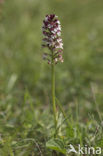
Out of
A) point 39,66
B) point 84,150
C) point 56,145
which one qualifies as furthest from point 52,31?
point 39,66

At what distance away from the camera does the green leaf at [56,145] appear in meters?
2.92

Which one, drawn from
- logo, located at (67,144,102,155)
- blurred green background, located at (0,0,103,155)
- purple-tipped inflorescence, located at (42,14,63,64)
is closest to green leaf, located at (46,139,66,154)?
logo, located at (67,144,102,155)

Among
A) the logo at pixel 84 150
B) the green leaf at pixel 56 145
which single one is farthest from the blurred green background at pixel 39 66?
the green leaf at pixel 56 145

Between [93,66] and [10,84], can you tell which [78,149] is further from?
[93,66]

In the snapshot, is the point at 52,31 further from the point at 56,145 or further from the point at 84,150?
the point at 84,150

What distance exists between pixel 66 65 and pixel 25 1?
190 inches

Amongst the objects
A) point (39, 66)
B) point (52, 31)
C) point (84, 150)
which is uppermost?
point (39, 66)

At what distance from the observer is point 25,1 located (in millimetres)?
9805

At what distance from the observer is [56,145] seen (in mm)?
2992

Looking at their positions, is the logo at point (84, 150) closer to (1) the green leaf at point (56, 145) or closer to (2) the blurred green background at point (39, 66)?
(1) the green leaf at point (56, 145)

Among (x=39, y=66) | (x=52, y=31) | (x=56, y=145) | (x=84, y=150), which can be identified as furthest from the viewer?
A: (x=39, y=66)

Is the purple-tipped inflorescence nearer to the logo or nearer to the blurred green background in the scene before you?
the blurred green background

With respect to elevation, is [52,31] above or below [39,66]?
below

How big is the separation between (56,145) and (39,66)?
10.4 feet
